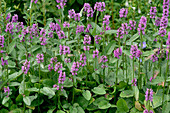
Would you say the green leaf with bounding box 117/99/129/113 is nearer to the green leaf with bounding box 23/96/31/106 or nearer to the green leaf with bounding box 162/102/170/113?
the green leaf with bounding box 162/102/170/113

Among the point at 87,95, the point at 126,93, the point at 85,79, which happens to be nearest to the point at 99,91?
the point at 87,95

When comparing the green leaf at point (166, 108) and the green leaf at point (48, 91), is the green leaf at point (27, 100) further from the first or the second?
the green leaf at point (166, 108)

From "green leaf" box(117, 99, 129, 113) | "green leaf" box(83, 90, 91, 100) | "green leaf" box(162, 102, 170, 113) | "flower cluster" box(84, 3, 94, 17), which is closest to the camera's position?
"green leaf" box(162, 102, 170, 113)

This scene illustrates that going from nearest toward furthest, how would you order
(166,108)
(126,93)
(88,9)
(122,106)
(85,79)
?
1. (166,108)
2. (122,106)
3. (126,93)
4. (88,9)
5. (85,79)

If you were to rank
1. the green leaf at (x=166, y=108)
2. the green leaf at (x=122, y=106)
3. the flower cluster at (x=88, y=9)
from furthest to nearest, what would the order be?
1. the flower cluster at (x=88, y=9)
2. the green leaf at (x=122, y=106)
3. the green leaf at (x=166, y=108)

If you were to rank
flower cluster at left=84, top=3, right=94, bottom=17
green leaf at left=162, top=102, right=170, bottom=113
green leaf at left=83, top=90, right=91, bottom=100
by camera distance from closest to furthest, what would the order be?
green leaf at left=162, top=102, right=170, bottom=113, green leaf at left=83, top=90, right=91, bottom=100, flower cluster at left=84, top=3, right=94, bottom=17

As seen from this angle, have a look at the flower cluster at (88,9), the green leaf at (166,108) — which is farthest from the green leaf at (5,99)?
the green leaf at (166,108)

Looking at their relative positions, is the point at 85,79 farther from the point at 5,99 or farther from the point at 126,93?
the point at 5,99

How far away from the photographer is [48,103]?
303cm

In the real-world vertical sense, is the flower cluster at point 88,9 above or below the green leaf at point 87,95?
above

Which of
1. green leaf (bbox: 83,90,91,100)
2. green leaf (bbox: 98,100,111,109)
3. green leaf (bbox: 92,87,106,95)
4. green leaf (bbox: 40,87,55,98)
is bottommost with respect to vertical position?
green leaf (bbox: 98,100,111,109)

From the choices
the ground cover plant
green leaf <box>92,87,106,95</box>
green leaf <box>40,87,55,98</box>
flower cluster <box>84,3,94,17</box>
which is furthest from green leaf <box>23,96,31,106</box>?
flower cluster <box>84,3,94,17</box>

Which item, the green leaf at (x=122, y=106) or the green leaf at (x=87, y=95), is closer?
the green leaf at (x=122, y=106)

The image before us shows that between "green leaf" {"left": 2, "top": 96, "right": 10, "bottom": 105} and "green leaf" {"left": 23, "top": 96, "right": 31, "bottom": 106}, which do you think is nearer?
"green leaf" {"left": 23, "top": 96, "right": 31, "bottom": 106}
